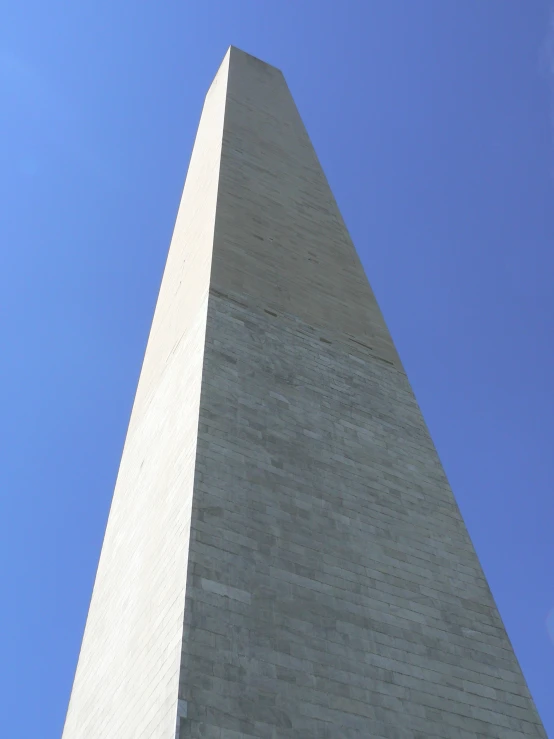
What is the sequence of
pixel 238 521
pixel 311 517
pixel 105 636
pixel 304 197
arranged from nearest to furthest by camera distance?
1. pixel 238 521
2. pixel 311 517
3. pixel 105 636
4. pixel 304 197

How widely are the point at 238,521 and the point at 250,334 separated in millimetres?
3108

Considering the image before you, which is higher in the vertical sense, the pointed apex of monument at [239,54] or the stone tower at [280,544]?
the pointed apex of monument at [239,54]

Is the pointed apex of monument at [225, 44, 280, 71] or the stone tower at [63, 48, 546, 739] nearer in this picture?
the stone tower at [63, 48, 546, 739]

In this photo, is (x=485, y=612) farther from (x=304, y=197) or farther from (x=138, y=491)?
(x=304, y=197)

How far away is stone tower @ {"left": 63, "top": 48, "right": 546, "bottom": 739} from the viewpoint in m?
6.12

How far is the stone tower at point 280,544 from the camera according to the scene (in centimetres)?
612

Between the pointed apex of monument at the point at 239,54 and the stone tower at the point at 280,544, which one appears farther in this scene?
the pointed apex of monument at the point at 239,54

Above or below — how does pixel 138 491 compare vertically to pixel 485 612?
above

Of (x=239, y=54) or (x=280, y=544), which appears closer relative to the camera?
(x=280, y=544)

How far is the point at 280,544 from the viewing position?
23.5 ft

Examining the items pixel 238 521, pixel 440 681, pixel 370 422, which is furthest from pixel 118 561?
pixel 440 681

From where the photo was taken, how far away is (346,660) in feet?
21.4

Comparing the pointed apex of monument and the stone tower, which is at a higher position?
the pointed apex of monument

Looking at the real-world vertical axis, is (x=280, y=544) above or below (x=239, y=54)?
below
